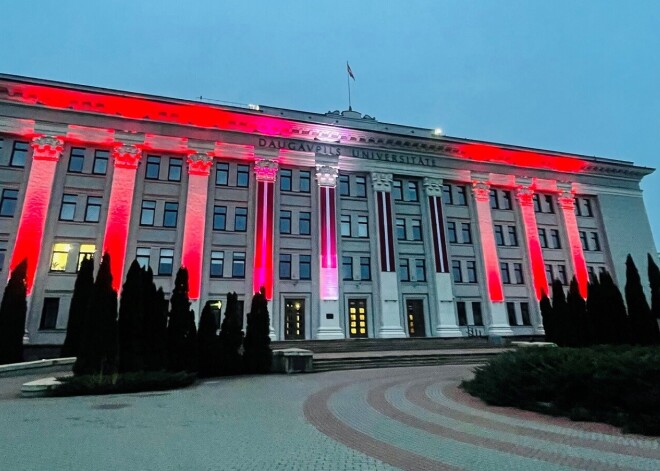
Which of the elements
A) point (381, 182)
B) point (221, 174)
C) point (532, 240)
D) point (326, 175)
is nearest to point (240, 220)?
point (221, 174)

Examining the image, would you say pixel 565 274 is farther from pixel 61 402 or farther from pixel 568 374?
pixel 61 402

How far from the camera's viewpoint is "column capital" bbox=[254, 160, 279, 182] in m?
28.2

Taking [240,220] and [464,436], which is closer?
[464,436]

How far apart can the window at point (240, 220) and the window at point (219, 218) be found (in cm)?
76

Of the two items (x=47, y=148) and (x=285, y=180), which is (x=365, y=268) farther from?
(x=47, y=148)

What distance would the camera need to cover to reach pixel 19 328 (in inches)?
730

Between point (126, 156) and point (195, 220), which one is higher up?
point (126, 156)

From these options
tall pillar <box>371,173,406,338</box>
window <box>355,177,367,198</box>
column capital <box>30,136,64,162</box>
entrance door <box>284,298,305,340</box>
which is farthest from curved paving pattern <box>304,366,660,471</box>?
column capital <box>30,136,64,162</box>

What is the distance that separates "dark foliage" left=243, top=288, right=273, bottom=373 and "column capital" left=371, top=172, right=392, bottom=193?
55.4 ft

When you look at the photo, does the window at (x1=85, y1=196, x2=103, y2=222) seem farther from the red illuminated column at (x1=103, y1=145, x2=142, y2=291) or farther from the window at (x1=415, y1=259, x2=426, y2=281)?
the window at (x1=415, y1=259, x2=426, y2=281)

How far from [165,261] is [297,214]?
31.5 feet

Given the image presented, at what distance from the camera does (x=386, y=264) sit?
2852 cm

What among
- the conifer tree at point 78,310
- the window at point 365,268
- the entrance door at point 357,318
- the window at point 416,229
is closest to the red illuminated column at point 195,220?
the conifer tree at point 78,310

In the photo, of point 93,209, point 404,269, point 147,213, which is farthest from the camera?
point 404,269
